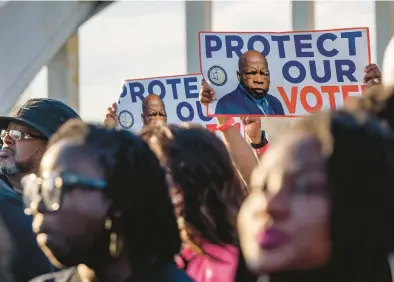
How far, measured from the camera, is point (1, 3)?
1474 centimetres

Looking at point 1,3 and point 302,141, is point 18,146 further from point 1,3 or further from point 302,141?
point 1,3

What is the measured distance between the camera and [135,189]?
253cm

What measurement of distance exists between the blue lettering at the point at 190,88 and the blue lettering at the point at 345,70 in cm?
215

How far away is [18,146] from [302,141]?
248 cm

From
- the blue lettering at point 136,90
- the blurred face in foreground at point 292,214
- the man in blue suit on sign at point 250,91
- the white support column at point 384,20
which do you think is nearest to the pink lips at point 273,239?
the blurred face in foreground at point 292,214

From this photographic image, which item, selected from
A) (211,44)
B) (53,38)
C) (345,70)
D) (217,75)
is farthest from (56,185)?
(53,38)

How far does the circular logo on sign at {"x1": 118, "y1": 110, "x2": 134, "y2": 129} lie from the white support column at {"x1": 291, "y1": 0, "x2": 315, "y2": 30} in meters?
4.83

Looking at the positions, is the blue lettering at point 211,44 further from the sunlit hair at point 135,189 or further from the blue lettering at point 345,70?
the sunlit hair at point 135,189

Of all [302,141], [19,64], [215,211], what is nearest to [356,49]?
[215,211]

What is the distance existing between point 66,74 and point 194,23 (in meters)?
3.09

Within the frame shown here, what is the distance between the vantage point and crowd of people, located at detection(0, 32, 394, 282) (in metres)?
1.87

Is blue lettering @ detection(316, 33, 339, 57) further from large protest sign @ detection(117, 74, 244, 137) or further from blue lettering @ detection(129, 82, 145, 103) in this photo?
blue lettering @ detection(129, 82, 145, 103)

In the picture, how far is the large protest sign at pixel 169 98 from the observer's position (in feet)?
32.8

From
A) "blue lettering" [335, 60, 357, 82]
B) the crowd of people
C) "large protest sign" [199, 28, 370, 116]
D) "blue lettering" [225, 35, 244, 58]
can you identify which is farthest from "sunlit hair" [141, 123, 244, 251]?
"blue lettering" [225, 35, 244, 58]
